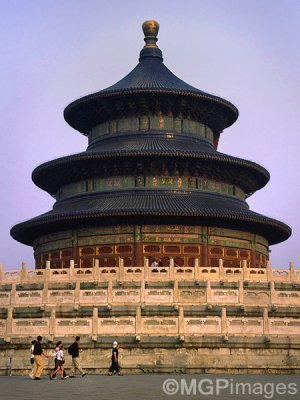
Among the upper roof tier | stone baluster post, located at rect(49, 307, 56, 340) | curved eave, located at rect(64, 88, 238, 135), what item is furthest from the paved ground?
the upper roof tier

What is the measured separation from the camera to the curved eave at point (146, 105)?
52938mm

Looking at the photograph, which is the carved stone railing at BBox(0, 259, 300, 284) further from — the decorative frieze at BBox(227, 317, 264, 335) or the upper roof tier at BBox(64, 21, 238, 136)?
the upper roof tier at BBox(64, 21, 238, 136)

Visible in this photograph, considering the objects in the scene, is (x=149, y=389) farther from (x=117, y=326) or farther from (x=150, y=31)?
(x=150, y=31)

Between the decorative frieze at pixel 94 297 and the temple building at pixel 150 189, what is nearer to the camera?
the decorative frieze at pixel 94 297

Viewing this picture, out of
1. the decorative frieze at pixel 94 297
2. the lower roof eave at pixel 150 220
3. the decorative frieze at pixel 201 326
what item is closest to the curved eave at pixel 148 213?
the lower roof eave at pixel 150 220

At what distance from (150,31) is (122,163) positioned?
14.7m

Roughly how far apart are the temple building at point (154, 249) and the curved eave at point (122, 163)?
0.33 ft

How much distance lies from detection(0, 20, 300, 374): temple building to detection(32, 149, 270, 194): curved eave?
10cm

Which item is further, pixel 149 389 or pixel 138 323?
pixel 138 323

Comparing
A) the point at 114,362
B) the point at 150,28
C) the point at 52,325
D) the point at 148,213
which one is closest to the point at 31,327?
the point at 52,325

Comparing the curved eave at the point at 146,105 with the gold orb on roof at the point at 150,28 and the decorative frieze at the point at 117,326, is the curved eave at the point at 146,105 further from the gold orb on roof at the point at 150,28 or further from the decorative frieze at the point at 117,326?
the decorative frieze at the point at 117,326

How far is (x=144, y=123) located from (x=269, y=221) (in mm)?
11343

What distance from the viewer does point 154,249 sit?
161 feet

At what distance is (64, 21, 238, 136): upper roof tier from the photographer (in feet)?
174
